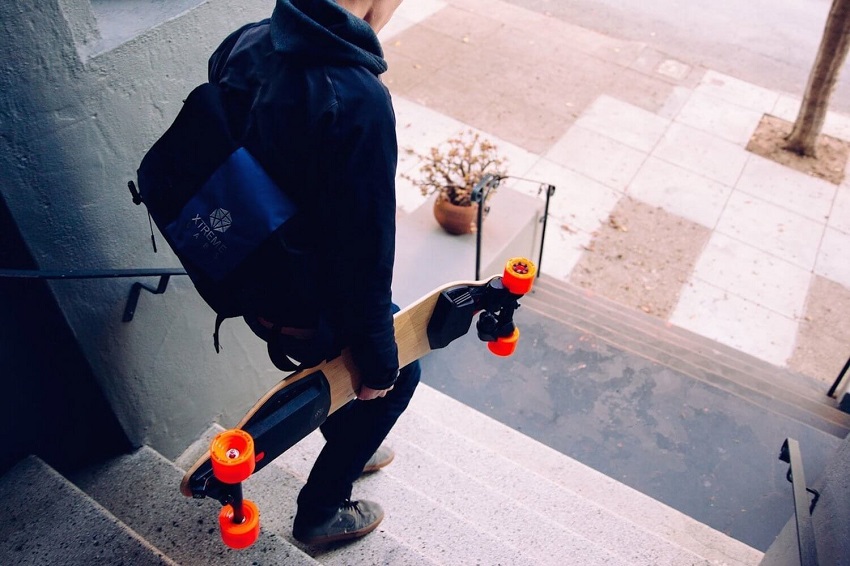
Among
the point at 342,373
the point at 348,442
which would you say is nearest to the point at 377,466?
the point at 348,442

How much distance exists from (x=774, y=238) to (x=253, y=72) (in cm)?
688

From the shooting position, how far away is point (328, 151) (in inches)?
69.7

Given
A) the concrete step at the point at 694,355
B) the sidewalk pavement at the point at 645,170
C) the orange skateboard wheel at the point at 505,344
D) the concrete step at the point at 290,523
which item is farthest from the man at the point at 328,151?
the sidewalk pavement at the point at 645,170

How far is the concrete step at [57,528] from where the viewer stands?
2260 mm

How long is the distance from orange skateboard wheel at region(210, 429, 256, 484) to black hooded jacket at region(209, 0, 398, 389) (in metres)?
0.47

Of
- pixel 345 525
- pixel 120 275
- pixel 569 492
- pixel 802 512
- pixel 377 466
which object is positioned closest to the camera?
pixel 120 275

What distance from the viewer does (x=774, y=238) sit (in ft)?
24.4

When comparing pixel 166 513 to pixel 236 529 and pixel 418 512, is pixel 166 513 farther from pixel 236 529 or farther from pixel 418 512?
pixel 418 512

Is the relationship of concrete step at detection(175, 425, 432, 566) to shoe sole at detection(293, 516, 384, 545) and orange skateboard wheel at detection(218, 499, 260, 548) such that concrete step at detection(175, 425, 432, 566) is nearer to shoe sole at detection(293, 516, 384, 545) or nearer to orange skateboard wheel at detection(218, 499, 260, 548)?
shoe sole at detection(293, 516, 384, 545)

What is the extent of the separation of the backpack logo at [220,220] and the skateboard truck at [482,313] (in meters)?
0.99

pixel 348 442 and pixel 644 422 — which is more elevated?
pixel 348 442

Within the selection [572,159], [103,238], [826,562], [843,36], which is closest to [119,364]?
[103,238]

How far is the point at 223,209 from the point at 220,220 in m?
0.03

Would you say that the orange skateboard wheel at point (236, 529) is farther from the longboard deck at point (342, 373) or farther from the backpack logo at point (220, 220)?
the backpack logo at point (220, 220)
